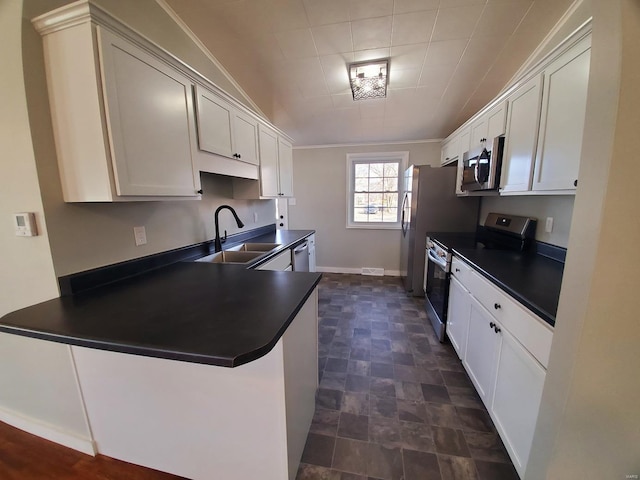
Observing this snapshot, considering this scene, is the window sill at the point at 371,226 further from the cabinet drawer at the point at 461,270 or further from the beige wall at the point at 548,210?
the cabinet drawer at the point at 461,270

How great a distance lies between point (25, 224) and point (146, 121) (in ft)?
2.34

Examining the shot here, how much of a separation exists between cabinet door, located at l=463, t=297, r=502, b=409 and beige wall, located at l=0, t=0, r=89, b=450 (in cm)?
229

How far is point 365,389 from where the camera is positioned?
180 centimetres

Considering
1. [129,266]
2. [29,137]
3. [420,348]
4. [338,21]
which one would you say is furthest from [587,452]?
[338,21]

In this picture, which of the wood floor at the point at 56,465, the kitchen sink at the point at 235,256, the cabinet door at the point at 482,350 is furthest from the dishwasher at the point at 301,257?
the wood floor at the point at 56,465

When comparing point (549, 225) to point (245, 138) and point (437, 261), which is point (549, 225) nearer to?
point (437, 261)

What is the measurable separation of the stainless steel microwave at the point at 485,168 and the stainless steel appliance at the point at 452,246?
409 millimetres

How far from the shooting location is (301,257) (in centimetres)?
304

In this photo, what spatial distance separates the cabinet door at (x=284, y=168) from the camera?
304cm

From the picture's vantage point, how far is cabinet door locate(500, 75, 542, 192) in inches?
64.5

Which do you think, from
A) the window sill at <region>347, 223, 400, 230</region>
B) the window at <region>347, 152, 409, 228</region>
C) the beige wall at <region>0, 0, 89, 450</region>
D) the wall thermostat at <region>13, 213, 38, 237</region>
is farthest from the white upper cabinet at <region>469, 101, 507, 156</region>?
the wall thermostat at <region>13, 213, 38, 237</region>

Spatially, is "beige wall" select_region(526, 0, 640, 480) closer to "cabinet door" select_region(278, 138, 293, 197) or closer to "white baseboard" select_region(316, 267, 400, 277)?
"cabinet door" select_region(278, 138, 293, 197)

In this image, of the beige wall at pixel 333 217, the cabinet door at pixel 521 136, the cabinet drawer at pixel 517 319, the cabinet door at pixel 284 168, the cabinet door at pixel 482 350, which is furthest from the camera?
the beige wall at pixel 333 217

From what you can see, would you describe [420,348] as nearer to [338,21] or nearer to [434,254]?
[434,254]
